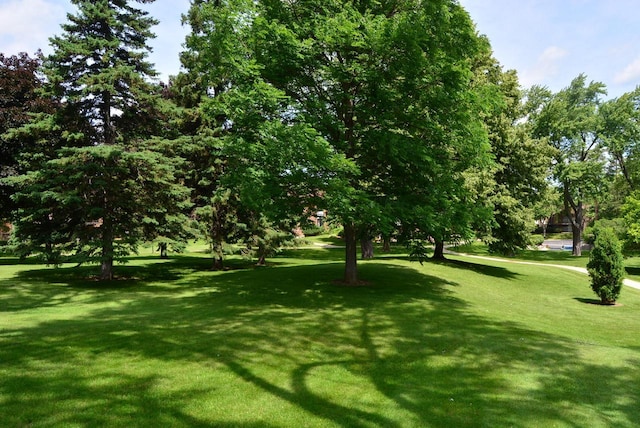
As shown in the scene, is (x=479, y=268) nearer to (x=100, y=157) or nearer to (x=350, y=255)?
(x=350, y=255)

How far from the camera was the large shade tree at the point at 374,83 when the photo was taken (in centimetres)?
1159

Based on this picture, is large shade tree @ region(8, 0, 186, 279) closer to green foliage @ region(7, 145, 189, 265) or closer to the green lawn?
green foliage @ region(7, 145, 189, 265)

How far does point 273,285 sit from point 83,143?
1112 cm

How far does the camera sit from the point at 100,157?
15703 mm

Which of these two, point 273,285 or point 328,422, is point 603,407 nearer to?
point 328,422

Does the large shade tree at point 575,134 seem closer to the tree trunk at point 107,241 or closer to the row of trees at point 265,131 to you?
the row of trees at point 265,131

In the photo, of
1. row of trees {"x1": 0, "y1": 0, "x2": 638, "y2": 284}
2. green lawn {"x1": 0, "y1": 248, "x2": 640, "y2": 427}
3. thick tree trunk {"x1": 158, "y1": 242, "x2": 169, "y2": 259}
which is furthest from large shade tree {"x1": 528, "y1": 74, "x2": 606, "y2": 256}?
thick tree trunk {"x1": 158, "y1": 242, "x2": 169, "y2": 259}

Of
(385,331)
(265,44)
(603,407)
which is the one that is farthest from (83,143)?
(603,407)

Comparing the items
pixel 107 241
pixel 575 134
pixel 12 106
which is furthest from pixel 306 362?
pixel 575 134

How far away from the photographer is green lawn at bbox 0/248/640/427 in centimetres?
482

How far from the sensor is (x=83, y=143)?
56.1ft

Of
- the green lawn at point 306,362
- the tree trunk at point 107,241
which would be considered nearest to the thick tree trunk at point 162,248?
the tree trunk at point 107,241

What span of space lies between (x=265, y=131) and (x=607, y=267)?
15875mm

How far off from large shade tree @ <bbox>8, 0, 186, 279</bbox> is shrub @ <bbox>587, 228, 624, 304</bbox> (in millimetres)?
19057
